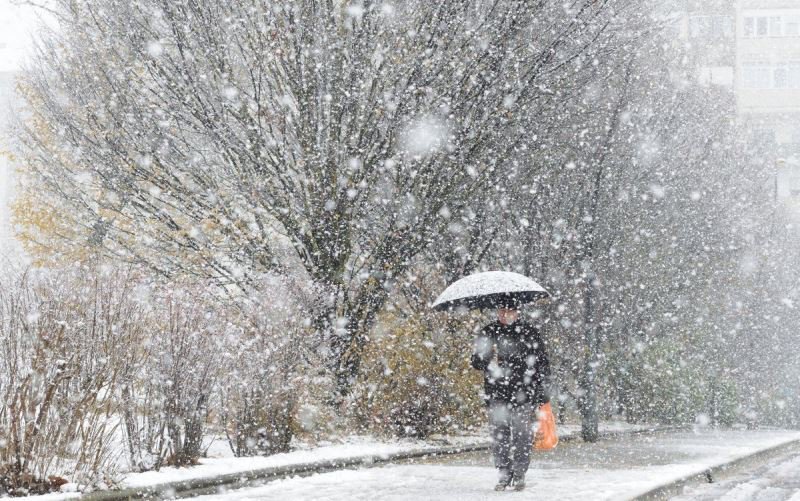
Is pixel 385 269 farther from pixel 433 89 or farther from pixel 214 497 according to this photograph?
pixel 214 497

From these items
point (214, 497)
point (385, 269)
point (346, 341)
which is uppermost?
point (385, 269)

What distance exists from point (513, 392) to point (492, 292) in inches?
41.0

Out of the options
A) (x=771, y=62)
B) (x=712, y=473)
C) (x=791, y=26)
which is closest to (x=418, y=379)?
(x=712, y=473)

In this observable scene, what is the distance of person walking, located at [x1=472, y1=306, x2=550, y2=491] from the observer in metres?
9.21

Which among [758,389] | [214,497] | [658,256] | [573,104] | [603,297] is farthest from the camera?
[758,389]

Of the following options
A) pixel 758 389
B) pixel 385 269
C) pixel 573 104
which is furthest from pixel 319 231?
pixel 758 389

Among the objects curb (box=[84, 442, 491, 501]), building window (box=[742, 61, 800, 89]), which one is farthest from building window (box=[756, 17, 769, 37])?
curb (box=[84, 442, 491, 501])

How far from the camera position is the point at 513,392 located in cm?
927

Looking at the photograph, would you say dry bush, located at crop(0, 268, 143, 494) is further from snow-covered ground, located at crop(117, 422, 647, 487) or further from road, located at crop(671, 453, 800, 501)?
road, located at crop(671, 453, 800, 501)

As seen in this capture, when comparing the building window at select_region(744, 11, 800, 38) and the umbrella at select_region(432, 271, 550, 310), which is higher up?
the building window at select_region(744, 11, 800, 38)

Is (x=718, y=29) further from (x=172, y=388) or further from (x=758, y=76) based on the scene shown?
(x=172, y=388)

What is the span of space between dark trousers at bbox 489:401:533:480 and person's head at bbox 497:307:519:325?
783 millimetres

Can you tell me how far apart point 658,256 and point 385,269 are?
30.1 feet

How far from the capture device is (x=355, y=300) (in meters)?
14.5
